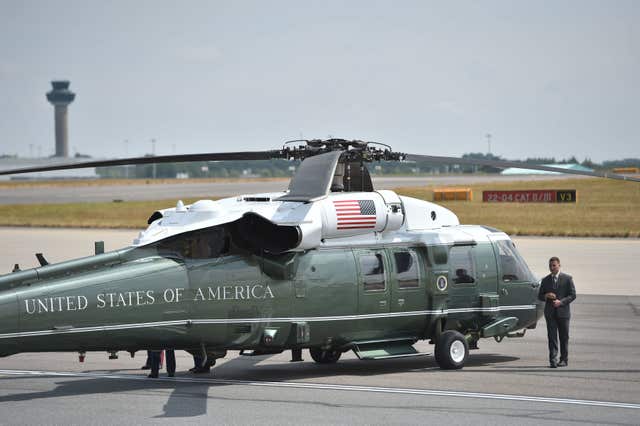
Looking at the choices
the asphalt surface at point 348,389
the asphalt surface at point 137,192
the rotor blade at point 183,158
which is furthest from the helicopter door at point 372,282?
the asphalt surface at point 137,192

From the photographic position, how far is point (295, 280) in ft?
46.4

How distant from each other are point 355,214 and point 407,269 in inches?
54.9

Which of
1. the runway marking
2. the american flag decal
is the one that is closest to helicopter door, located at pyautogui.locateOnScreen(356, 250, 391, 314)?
the american flag decal

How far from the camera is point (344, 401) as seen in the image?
12719mm

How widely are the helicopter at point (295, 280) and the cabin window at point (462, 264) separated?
0.06 ft

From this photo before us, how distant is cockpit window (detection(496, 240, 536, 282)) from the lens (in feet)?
53.5

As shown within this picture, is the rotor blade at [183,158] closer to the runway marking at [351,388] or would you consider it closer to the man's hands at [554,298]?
the runway marking at [351,388]

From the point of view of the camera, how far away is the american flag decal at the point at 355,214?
47.5 feet

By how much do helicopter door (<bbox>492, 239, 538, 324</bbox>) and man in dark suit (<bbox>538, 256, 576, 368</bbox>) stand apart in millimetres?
663

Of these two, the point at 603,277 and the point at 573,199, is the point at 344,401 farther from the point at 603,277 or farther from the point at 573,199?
the point at 573,199

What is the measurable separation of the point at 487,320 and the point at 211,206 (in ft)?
17.4

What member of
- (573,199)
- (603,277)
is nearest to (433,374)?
(603,277)

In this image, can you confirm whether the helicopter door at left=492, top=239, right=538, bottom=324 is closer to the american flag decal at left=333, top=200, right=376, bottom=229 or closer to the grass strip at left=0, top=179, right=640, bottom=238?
the american flag decal at left=333, top=200, right=376, bottom=229

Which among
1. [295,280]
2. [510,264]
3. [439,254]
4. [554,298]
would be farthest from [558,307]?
[295,280]
